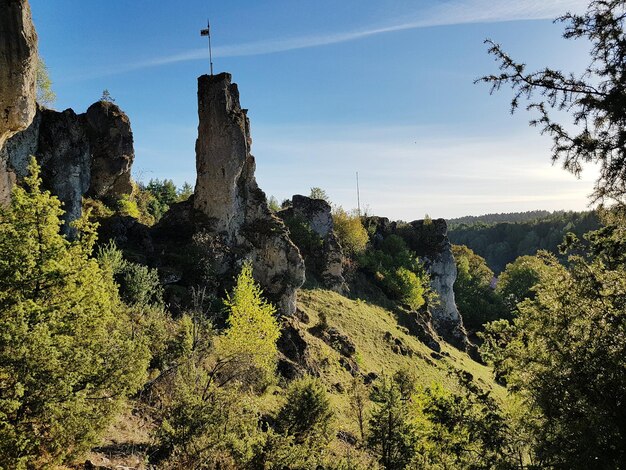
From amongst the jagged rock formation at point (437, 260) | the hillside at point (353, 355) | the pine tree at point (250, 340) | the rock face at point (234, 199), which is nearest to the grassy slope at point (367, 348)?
the hillside at point (353, 355)

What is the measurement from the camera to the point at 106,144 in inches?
1885

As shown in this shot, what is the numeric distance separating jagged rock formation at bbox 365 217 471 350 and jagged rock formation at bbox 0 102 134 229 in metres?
48.8

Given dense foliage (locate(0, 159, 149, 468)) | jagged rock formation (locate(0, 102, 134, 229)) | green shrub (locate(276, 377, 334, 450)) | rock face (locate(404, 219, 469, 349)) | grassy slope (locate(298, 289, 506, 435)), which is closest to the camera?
dense foliage (locate(0, 159, 149, 468))

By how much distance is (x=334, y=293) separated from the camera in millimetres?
57844

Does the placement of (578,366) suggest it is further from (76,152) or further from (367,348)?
(76,152)

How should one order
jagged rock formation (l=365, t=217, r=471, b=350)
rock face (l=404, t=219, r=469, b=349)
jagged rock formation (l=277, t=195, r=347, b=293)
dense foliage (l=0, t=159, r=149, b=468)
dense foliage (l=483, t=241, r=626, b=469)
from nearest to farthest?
1. dense foliage (l=483, t=241, r=626, b=469)
2. dense foliage (l=0, t=159, r=149, b=468)
3. jagged rock formation (l=277, t=195, r=347, b=293)
4. rock face (l=404, t=219, r=469, b=349)
5. jagged rock formation (l=365, t=217, r=471, b=350)

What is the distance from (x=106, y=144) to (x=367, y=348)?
39111 millimetres

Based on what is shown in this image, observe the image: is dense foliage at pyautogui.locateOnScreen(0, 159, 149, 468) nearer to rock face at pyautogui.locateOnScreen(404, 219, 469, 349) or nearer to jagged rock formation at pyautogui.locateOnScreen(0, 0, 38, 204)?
jagged rock formation at pyautogui.locateOnScreen(0, 0, 38, 204)

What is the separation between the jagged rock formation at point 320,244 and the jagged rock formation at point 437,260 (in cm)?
1756

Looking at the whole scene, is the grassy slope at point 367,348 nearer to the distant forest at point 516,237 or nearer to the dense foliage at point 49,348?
the dense foliage at point 49,348

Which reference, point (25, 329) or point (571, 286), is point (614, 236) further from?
point (25, 329)

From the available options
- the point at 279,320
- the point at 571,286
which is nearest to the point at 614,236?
the point at 571,286

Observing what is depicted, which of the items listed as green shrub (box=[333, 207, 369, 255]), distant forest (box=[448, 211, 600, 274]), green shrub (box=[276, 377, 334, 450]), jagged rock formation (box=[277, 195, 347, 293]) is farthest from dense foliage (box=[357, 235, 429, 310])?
distant forest (box=[448, 211, 600, 274])

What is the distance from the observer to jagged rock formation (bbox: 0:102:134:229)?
34.5 m
